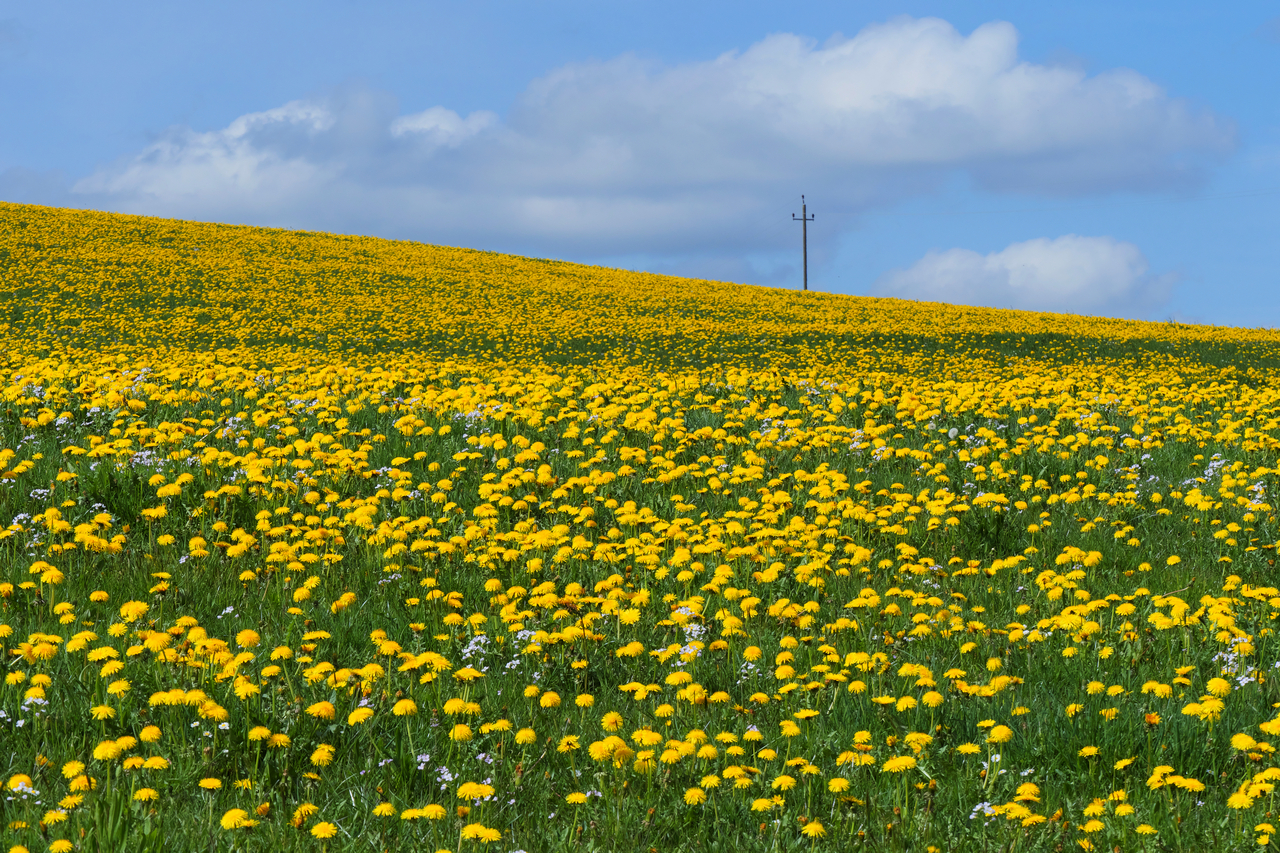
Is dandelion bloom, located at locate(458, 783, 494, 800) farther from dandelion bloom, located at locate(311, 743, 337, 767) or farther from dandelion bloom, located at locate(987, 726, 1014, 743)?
dandelion bloom, located at locate(987, 726, 1014, 743)

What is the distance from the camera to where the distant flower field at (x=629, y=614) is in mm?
3627

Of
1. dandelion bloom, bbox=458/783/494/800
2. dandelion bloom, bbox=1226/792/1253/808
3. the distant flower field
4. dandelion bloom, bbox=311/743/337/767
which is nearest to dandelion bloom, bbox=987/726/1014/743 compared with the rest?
the distant flower field

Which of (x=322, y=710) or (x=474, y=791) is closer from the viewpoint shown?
(x=474, y=791)

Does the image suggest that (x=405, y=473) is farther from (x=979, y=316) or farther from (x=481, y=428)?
(x=979, y=316)

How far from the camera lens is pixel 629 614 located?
5414mm

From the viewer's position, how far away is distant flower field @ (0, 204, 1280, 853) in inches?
143

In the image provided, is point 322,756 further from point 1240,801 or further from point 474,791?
point 1240,801

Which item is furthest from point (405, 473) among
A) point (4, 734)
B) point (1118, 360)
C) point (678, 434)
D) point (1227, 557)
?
point (1118, 360)

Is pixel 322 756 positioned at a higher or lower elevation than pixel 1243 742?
lower

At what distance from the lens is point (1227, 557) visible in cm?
681

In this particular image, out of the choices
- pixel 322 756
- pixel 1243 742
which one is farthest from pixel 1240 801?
pixel 322 756

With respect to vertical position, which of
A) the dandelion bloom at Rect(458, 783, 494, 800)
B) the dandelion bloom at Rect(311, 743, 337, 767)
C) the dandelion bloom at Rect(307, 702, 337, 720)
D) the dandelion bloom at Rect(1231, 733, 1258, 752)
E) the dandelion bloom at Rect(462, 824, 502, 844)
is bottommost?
the dandelion bloom at Rect(311, 743, 337, 767)

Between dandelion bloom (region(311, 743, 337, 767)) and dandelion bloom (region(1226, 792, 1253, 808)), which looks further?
dandelion bloom (region(311, 743, 337, 767))

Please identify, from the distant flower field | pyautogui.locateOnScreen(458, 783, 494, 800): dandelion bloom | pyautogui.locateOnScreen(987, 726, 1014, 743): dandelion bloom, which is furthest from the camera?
pyautogui.locateOnScreen(987, 726, 1014, 743): dandelion bloom
